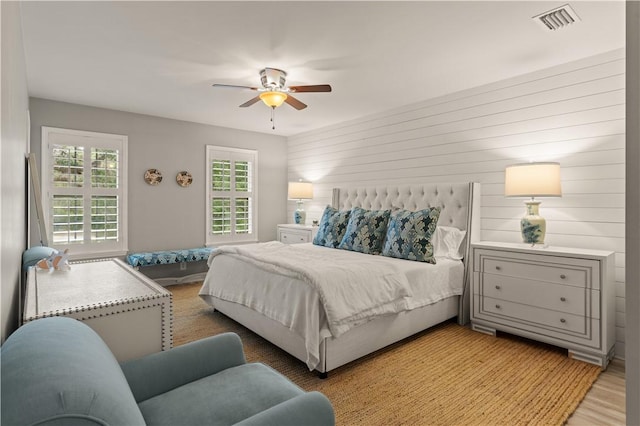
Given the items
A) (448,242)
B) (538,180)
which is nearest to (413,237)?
(448,242)

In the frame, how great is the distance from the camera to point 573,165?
2.96 m

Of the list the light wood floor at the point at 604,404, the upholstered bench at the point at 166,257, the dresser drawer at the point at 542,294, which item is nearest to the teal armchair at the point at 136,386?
the light wood floor at the point at 604,404

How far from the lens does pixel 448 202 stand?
3.70m

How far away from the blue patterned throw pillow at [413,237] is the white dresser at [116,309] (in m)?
2.29

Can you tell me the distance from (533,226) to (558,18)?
1.63 meters

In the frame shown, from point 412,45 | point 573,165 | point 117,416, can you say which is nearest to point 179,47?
point 412,45

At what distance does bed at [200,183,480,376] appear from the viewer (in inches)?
90.8

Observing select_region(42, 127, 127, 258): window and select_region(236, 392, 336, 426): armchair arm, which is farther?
select_region(42, 127, 127, 258): window

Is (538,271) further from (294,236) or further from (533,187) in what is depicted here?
(294,236)

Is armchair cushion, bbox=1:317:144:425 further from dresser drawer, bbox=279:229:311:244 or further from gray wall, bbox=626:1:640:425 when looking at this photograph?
dresser drawer, bbox=279:229:311:244

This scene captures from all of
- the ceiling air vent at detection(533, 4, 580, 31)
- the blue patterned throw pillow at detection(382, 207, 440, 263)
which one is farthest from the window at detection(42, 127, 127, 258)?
the ceiling air vent at detection(533, 4, 580, 31)

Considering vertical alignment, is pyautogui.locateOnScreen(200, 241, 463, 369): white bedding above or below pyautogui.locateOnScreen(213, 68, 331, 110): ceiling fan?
below

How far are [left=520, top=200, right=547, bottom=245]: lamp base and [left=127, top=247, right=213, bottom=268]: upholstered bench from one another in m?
4.11

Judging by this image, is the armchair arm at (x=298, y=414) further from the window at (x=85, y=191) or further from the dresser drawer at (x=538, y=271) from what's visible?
the window at (x=85, y=191)
